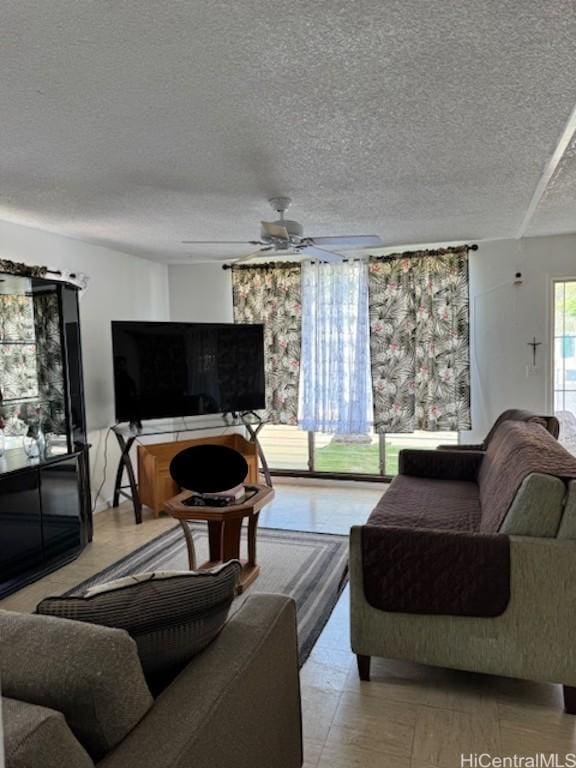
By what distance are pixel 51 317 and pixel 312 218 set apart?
2.01 metres

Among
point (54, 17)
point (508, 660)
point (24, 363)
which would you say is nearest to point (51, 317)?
point (24, 363)

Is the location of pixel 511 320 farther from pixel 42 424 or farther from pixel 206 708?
pixel 206 708

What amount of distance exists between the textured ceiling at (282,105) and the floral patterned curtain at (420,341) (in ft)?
4.48

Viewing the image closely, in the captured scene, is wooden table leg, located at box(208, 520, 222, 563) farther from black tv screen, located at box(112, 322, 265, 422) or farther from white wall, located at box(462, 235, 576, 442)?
white wall, located at box(462, 235, 576, 442)

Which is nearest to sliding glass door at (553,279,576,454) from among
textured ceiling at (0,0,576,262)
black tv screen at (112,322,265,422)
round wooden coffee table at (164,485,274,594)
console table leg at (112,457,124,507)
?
textured ceiling at (0,0,576,262)

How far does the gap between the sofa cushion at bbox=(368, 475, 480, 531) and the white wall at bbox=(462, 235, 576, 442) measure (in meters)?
1.54

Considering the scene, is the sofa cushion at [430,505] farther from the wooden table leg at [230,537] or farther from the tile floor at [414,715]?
the wooden table leg at [230,537]

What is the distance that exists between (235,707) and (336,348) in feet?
14.2

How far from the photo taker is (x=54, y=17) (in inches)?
58.7

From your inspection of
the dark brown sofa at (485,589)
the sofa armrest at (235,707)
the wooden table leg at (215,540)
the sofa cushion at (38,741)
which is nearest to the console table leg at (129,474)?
the wooden table leg at (215,540)

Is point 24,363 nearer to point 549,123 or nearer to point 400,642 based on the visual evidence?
point 400,642

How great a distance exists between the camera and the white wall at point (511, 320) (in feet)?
15.6

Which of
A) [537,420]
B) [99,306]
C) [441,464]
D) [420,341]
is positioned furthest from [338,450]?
[99,306]

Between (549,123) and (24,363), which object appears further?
(24,363)
